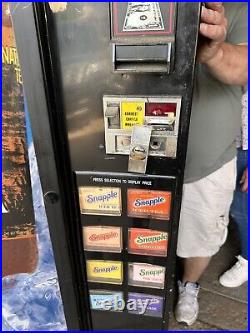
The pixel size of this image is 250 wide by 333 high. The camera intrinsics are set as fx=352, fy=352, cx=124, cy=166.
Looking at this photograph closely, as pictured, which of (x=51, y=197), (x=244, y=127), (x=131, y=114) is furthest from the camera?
(x=244, y=127)

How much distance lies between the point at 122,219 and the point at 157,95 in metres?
0.39

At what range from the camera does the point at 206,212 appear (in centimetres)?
140

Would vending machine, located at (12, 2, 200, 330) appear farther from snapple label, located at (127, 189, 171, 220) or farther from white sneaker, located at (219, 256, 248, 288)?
white sneaker, located at (219, 256, 248, 288)

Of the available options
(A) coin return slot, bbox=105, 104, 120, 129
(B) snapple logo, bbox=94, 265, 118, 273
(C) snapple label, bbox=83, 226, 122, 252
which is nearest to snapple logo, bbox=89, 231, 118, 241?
(C) snapple label, bbox=83, 226, 122, 252

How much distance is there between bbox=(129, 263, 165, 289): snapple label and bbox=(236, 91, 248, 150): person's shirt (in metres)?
0.62

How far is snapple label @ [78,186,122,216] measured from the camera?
981 mm

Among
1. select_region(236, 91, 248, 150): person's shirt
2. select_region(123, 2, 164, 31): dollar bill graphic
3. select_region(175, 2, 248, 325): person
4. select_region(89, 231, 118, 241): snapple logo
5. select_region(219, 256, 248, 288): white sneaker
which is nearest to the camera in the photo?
select_region(123, 2, 164, 31): dollar bill graphic

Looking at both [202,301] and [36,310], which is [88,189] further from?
[202,301]

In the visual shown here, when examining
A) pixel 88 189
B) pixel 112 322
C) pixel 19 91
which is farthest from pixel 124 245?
pixel 19 91

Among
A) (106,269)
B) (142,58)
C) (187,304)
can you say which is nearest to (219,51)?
(142,58)

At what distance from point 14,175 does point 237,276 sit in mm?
1310

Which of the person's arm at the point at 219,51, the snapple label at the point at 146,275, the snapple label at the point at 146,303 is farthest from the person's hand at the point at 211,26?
the snapple label at the point at 146,303

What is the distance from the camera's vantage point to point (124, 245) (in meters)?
1.08

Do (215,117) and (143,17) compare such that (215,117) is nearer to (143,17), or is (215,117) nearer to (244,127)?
(244,127)
